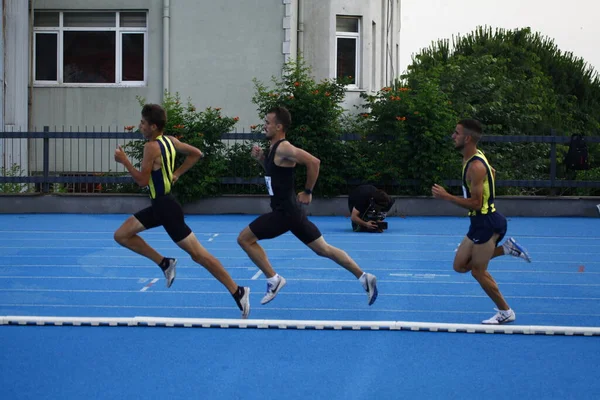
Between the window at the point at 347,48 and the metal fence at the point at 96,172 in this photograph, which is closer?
the metal fence at the point at 96,172

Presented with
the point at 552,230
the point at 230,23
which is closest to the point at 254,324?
the point at 552,230

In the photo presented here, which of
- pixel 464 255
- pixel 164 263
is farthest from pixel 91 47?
pixel 464 255

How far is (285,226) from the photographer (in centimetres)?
930

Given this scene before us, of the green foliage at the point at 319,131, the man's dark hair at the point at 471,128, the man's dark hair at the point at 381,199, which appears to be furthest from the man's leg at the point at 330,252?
the green foliage at the point at 319,131

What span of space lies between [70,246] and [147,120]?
7099 millimetres

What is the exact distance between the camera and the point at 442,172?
21.1 metres

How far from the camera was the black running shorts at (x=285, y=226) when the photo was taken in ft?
30.3

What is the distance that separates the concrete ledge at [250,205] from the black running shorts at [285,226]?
1178 centimetres

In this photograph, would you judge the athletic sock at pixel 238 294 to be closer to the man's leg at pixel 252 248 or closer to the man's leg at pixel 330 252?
the man's leg at pixel 252 248

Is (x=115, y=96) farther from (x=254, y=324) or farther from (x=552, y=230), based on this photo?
(x=254, y=324)

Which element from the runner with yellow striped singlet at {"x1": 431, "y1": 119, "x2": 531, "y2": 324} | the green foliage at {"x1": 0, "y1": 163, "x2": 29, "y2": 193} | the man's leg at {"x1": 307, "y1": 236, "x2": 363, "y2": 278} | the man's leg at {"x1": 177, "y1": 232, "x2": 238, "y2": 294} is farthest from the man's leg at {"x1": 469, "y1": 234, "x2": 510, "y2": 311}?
the green foliage at {"x1": 0, "y1": 163, "x2": 29, "y2": 193}

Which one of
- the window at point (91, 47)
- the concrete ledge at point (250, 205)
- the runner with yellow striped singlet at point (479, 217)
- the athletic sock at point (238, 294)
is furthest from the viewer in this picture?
the window at point (91, 47)

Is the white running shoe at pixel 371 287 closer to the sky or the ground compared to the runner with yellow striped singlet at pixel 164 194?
closer to the ground

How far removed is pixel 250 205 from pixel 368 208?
14.9 feet
